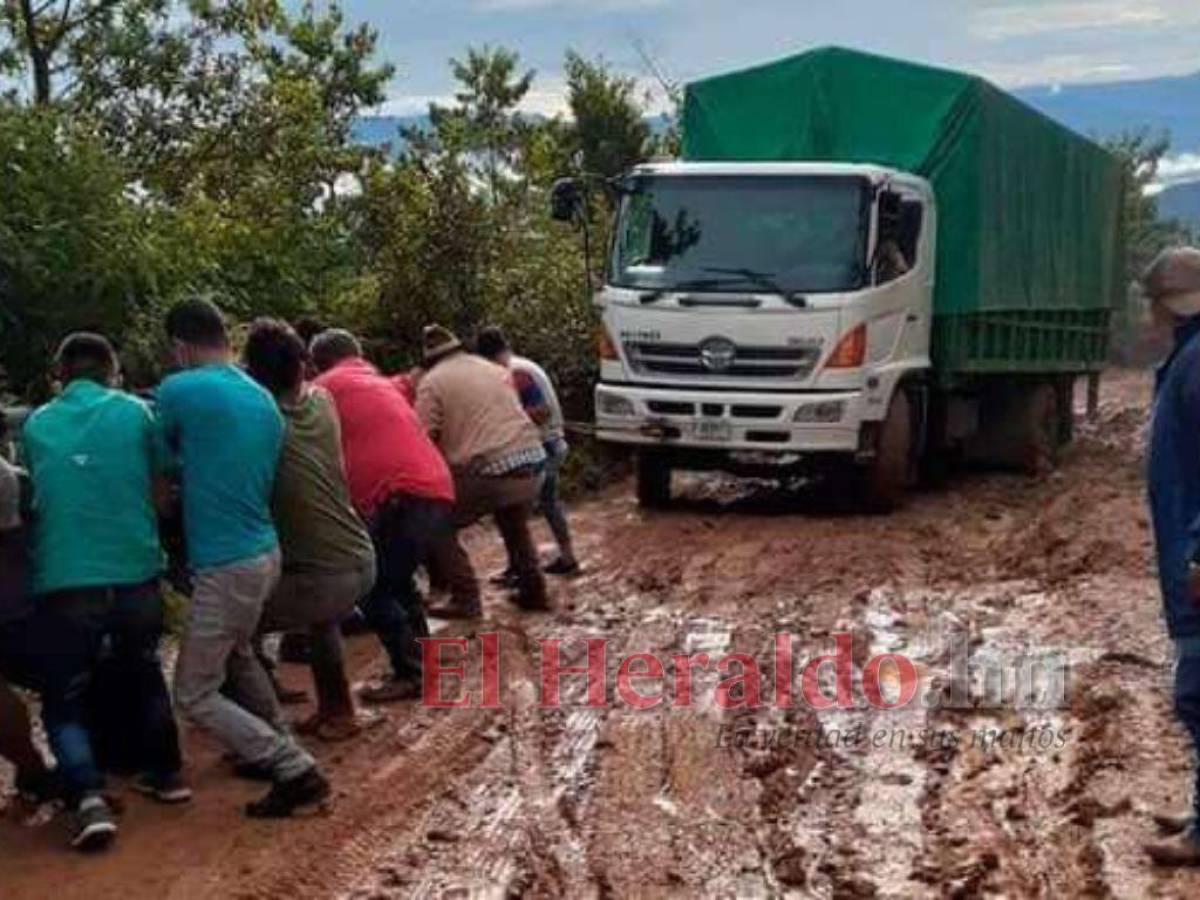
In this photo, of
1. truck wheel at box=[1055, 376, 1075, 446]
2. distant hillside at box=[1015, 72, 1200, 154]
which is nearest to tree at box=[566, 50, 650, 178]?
truck wheel at box=[1055, 376, 1075, 446]

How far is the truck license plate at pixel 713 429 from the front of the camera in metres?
13.5

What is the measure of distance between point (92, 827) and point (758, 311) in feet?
26.8

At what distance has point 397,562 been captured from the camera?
322 inches

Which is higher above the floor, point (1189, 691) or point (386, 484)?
point (386, 484)

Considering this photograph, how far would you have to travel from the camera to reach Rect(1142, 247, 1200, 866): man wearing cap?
544 cm

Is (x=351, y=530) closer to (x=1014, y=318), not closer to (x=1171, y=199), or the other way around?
(x=1014, y=318)

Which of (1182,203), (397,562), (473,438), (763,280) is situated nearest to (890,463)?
(763,280)

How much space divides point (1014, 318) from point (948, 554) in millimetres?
4741

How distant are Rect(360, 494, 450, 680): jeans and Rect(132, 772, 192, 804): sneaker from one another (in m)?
1.67

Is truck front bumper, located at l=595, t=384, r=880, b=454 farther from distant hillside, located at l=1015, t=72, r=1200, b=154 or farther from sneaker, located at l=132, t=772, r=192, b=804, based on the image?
distant hillside, located at l=1015, t=72, r=1200, b=154

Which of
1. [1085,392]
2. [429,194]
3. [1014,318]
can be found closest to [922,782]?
[1014,318]

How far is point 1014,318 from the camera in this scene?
16375mm

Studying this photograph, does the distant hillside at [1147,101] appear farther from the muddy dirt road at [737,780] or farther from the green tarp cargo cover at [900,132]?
the muddy dirt road at [737,780]

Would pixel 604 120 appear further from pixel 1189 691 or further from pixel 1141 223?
Result: pixel 1189 691
